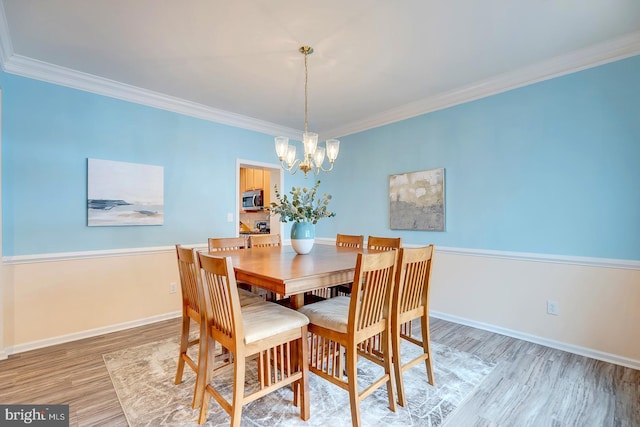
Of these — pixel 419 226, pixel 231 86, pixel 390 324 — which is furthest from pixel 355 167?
pixel 390 324

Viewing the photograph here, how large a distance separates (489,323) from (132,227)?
388 centimetres

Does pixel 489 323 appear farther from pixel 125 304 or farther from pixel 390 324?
pixel 125 304

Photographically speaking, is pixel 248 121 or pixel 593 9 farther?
pixel 248 121

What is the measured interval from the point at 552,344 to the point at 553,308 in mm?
320

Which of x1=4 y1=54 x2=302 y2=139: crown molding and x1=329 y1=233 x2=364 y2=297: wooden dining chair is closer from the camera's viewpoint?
x1=4 y1=54 x2=302 y2=139: crown molding

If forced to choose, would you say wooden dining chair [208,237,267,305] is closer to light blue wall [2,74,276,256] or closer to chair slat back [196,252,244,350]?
chair slat back [196,252,244,350]

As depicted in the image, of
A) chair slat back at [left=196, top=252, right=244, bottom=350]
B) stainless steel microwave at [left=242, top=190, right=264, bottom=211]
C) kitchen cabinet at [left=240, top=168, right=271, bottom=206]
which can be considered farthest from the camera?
stainless steel microwave at [left=242, top=190, right=264, bottom=211]

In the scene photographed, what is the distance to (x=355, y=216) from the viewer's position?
173 inches

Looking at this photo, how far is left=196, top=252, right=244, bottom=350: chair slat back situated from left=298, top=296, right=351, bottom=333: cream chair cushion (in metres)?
0.49

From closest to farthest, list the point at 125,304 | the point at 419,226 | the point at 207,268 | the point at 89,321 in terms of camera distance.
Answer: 1. the point at 207,268
2. the point at 89,321
3. the point at 125,304
4. the point at 419,226

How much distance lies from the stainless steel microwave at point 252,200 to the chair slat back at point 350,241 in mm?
3079

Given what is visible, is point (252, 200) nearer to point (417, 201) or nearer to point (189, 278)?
point (417, 201)

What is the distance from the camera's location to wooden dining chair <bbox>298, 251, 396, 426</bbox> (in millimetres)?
1548

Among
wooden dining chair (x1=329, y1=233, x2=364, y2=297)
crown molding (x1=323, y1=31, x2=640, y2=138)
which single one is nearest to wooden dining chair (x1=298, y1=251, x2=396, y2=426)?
wooden dining chair (x1=329, y1=233, x2=364, y2=297)
